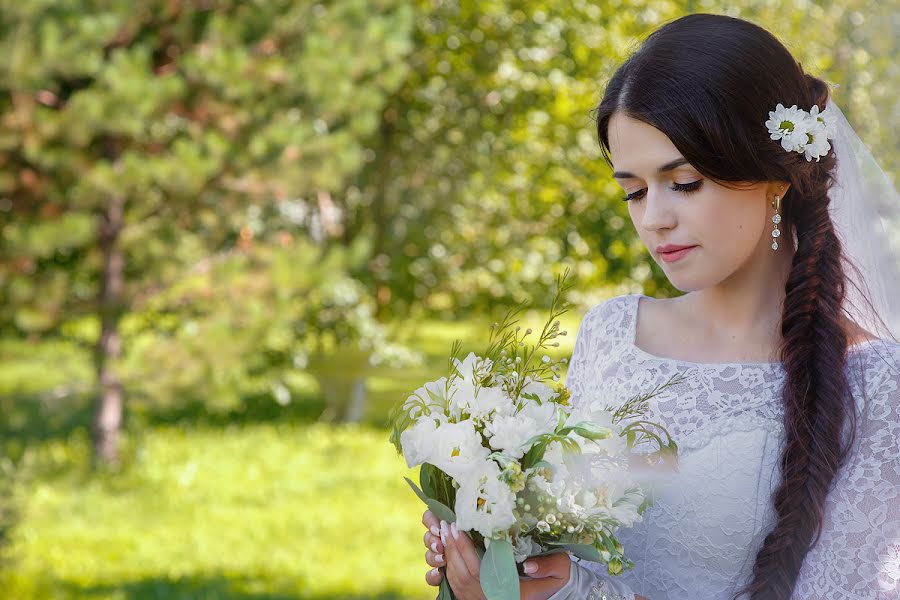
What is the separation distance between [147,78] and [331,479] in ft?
8.40

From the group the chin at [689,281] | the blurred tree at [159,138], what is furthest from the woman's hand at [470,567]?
the blurred tree at [159,138]

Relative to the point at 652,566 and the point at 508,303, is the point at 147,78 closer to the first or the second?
the point at 508,303

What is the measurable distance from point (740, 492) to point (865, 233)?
0.62 metres

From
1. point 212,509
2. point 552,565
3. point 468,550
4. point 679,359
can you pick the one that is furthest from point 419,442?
point 212,509

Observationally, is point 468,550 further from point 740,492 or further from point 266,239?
point 266,239

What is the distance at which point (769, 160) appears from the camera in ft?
5.87

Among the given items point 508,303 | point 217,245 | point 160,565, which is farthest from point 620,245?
point 217,245

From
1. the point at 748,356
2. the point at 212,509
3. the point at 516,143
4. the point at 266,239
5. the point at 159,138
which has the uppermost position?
the point at 748,356

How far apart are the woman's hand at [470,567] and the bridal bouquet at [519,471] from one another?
0.9 inches

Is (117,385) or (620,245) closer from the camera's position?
(620,245)

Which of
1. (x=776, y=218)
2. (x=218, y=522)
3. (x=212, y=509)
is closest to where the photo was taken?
(x=776, y=218)

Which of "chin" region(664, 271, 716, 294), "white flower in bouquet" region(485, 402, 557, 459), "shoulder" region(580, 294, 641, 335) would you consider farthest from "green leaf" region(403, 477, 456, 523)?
Result: "shoulder" region(580, 294, 641, 335)

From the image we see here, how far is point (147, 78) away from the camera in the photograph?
17.6 feet

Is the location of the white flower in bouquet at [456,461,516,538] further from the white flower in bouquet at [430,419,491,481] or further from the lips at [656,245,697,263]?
the lips at [656,245,697,263]
